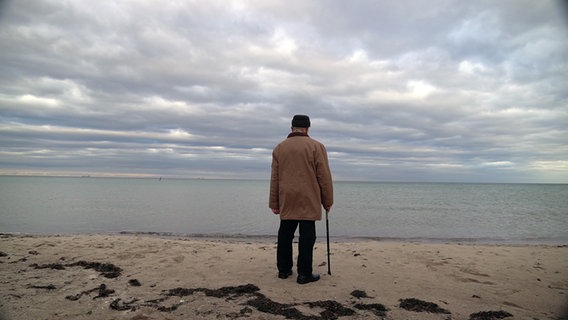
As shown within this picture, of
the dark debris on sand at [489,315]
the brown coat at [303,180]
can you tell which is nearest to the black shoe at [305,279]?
the brown coat at [303,180]

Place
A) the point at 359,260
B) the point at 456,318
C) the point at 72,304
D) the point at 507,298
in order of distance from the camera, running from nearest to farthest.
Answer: the point at 456,318 < the point at 72,304 < the point at 507,298 < the point at 359,260

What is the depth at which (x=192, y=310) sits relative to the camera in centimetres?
386

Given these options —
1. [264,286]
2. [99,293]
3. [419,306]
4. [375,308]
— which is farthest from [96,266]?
[419,306]

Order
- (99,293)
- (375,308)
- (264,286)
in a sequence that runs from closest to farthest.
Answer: (375,308) → (99,293) → (264,286)

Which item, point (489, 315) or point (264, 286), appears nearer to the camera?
point (489, 315)

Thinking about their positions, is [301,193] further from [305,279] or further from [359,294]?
[359,294]

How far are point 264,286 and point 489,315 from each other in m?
2.84

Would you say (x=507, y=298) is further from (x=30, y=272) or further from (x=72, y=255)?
(x=72, y=255)

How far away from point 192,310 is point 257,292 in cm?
95

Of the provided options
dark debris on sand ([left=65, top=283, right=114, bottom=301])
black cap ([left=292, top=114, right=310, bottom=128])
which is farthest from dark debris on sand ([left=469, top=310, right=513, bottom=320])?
dark debris on sand ([left=65, top=283, right=114, bottom=301])

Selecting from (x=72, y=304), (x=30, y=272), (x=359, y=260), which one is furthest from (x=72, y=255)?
(x=359, y=260)

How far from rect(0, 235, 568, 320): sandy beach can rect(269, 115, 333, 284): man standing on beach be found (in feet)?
1.28

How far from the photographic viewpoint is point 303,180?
4.94 m

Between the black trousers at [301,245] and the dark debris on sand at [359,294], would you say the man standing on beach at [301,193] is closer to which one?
the black trousers at [301,245]
